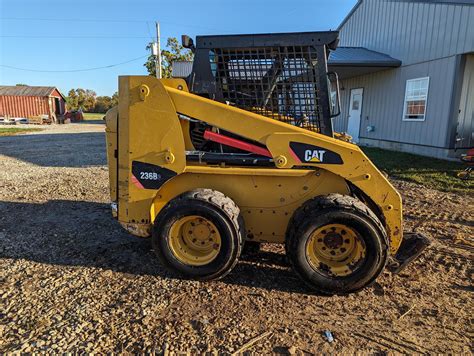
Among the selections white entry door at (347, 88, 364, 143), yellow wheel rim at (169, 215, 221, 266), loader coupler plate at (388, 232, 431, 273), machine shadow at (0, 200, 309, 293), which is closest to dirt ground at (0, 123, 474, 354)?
machine shadow at (0, 200, 309, 293)

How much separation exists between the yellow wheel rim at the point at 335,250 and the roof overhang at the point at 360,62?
1037cm

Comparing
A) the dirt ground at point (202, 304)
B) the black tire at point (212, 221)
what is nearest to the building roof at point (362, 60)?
the dirt ground at point (202, 304)

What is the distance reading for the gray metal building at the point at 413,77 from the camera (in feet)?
33.6

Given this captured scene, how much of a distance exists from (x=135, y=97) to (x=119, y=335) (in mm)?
2138

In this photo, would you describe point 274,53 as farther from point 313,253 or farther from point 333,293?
point 333,293

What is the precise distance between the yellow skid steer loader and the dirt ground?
0.26 metres

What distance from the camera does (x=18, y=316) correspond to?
2.96 metres

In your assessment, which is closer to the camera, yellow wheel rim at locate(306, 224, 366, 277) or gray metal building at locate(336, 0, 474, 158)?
yellow wheel rim at locate(306, 224, 366, 277)

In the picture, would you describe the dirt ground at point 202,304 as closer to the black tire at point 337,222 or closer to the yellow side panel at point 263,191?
the black tire at point 337,222

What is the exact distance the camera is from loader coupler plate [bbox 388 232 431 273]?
3658 millimetres

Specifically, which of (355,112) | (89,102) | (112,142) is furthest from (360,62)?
(89,102)

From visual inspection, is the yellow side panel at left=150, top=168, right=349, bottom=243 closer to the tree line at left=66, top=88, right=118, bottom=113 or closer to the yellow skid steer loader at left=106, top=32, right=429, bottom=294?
the yellow skid steer loader at left=106, top=32, right=429, bottom=294

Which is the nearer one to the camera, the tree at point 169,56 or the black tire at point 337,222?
the black tire at point 337,222

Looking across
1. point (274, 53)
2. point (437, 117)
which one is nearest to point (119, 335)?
point (274, 53)
